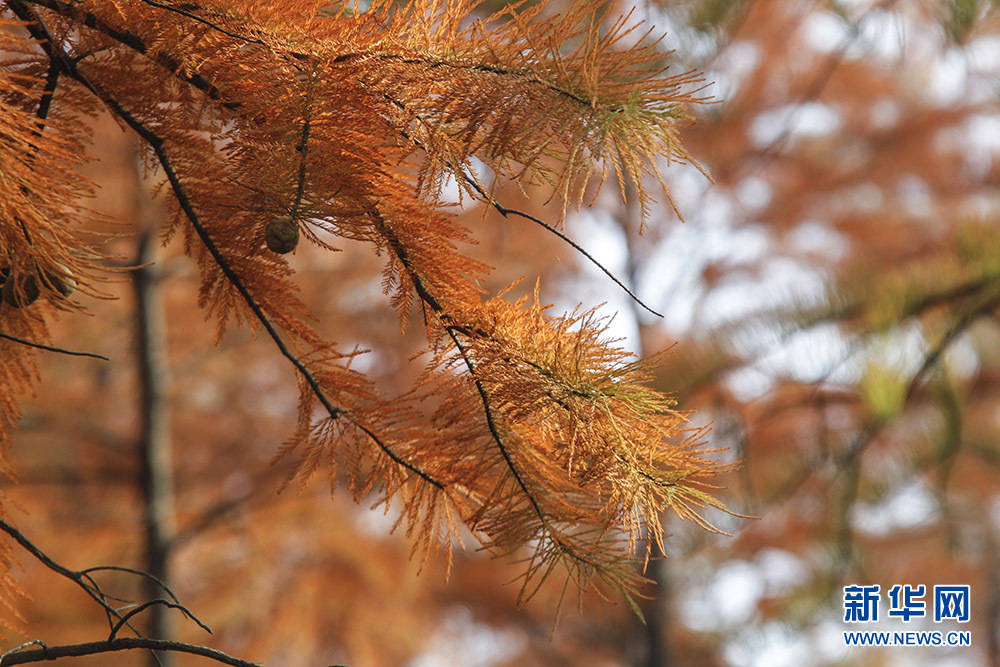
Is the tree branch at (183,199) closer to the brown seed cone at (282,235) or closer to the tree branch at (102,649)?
the brown seed cone at (282,235)

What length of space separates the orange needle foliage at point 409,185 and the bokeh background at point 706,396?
1555mm

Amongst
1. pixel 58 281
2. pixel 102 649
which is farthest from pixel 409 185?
pixel 102 649

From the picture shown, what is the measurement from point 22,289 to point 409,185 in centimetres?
34

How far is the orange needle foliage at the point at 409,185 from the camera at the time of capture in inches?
28.5

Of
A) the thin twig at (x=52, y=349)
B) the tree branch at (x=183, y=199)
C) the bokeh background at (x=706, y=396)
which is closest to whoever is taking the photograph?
the thin twig at (x=52, y=349)

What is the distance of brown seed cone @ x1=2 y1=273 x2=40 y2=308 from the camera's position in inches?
30.9

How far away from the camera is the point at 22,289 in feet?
2.59

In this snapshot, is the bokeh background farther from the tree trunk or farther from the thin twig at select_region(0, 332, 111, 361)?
the thin twig at select_region(0, 332, 111, 361)

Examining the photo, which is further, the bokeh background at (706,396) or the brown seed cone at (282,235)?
the bokeh background at (706,396)

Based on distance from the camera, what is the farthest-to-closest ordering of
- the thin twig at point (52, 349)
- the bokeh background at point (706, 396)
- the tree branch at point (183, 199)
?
the bokeh background at point (706, 396), the tree branch at point (183, 199), the thin twig at point (52, 349)

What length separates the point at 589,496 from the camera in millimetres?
831

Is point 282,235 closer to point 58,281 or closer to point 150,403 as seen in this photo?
point 58,281

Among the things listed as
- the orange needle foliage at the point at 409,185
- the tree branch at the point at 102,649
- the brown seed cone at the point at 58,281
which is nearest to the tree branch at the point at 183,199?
the orange needle foliage at the point at 409,185

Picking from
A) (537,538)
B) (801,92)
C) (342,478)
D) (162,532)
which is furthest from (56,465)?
(801,92)
